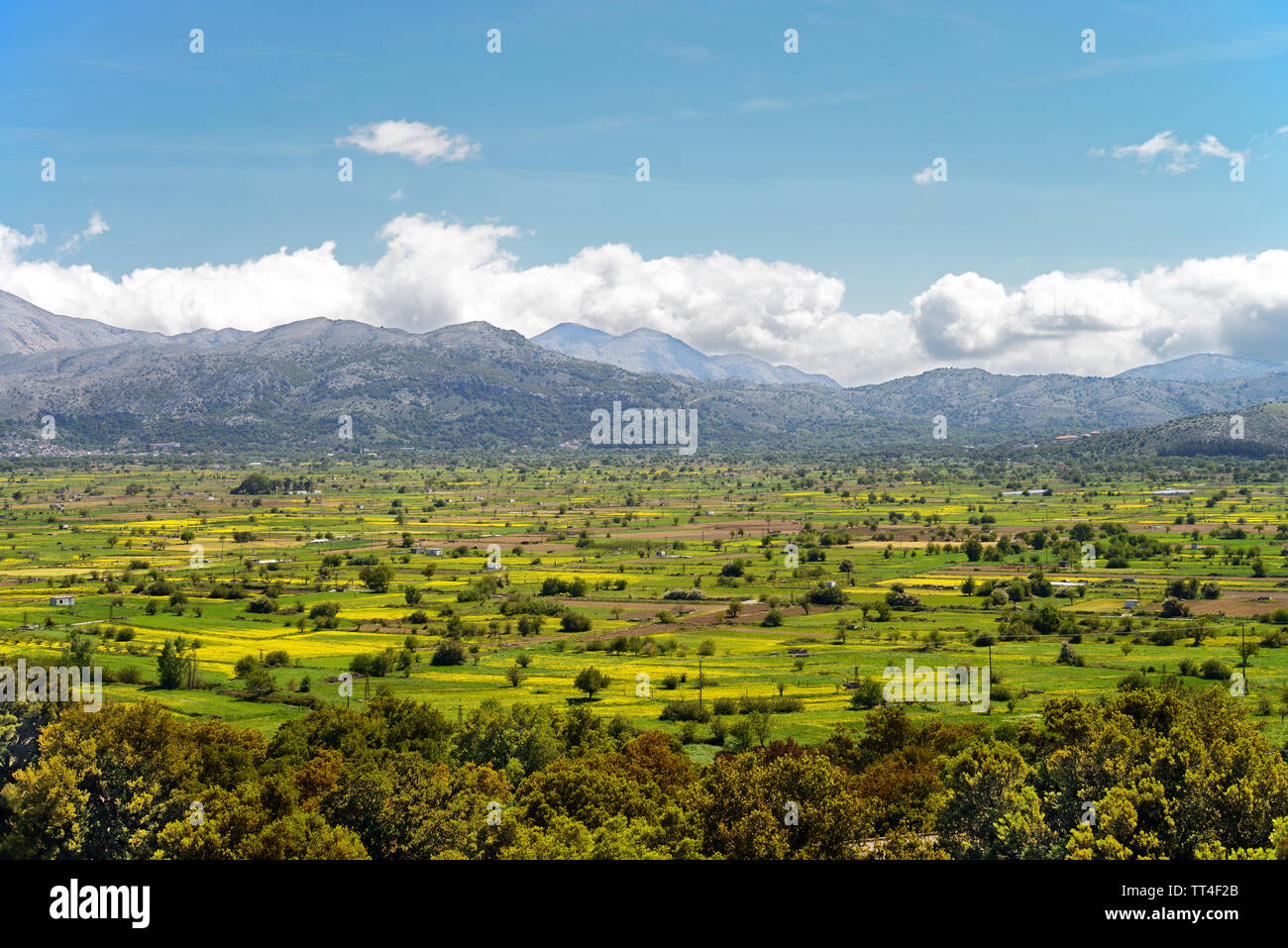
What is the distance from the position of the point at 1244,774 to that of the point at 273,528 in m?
137

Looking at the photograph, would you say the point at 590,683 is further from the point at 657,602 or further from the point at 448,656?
the point at 657,602

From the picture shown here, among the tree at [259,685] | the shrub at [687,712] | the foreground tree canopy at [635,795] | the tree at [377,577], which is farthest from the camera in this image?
the tree at [377,577]

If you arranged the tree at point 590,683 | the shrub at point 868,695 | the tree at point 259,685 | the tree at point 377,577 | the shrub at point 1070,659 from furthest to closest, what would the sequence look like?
1. the tree at point 377,577
2. the shrub at point 1070,659
3. the tree at point 590,683
4. the tree at point 259,685
5. the shrub at point 868,695

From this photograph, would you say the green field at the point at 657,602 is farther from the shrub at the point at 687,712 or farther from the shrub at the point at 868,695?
the shrub at the point at 687,712

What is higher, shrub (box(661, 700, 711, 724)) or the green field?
the green field

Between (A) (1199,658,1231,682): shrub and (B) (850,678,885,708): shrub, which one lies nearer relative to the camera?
(B) (850,678,885,708): shrub

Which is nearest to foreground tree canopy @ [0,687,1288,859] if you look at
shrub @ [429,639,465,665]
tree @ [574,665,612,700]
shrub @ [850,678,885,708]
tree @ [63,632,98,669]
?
shrub @ [850,678,885,708]

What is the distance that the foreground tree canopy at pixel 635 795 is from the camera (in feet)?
92.1

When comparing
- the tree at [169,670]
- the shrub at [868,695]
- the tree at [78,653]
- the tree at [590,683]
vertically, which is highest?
the tree at [78,653]

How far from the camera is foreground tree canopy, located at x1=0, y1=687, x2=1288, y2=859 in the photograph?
28078 millimetres

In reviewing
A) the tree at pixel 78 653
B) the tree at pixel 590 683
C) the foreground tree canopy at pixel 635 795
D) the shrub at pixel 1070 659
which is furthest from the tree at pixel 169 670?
the shrub at pixel 1070 659

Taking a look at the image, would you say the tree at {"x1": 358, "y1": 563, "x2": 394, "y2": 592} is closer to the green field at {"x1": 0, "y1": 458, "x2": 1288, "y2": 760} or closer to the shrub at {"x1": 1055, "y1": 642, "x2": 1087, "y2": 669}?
the green field at {"x1": 0, "y1": 458, "x2": 1288, "y2": 760}
